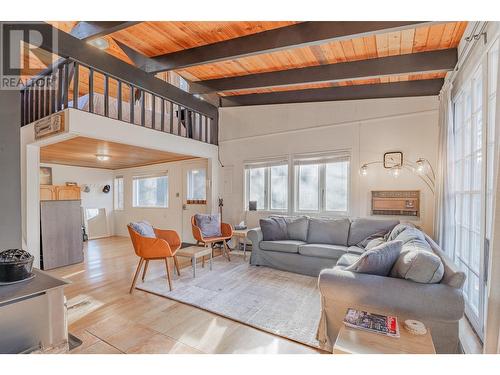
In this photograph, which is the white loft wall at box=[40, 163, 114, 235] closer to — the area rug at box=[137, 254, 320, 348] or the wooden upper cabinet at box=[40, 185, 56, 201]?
the wooden upper cabinet at box=[40, 185, 56, 201]

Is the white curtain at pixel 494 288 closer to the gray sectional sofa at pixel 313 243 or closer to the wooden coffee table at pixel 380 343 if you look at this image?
the wooden coffee table at pixel 380 343

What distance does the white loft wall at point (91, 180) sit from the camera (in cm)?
613

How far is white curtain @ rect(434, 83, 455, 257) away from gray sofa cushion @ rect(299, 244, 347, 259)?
1.20 meters

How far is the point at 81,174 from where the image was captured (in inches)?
258

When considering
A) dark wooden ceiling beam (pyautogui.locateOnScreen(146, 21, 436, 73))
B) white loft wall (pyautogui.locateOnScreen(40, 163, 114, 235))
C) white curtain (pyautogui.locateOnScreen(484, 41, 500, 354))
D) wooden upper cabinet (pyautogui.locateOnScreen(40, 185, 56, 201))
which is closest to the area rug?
white curtain (pyautogui.locateOnScreen(484, 41, 500, 354))

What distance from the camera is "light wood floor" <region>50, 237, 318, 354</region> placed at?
1.96m

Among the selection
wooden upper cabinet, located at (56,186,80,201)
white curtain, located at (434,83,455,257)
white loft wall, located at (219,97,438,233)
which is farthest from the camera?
wooden upper cabinet, located at (56,186,80,201)

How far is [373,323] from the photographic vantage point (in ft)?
4.82

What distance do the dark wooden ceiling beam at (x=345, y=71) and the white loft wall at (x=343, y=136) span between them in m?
0.94

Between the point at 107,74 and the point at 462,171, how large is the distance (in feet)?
15.3

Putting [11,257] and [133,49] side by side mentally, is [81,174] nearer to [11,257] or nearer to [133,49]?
[133,49]

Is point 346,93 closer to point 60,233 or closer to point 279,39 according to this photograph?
point 279,39

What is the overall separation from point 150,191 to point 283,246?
4.52 metres

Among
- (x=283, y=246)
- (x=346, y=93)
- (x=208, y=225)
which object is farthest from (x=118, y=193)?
(x=346, y=93)
